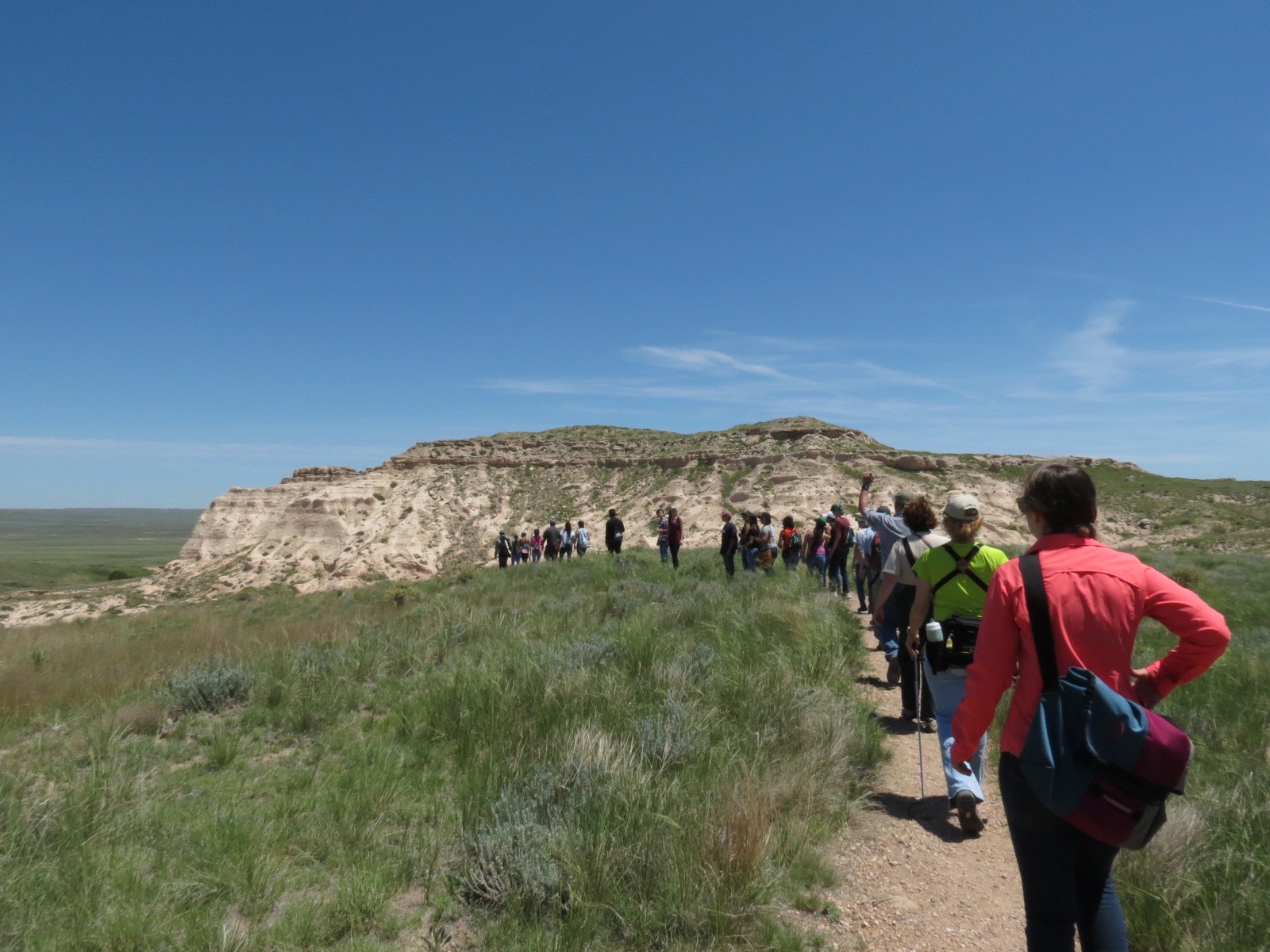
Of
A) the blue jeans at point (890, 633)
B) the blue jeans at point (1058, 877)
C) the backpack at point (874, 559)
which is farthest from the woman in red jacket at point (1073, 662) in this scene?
the backpack at point (874, 559)

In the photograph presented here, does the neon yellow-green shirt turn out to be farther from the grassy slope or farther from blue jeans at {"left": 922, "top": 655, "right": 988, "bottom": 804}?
the grassy slope

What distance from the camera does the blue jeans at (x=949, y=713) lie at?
400 cm

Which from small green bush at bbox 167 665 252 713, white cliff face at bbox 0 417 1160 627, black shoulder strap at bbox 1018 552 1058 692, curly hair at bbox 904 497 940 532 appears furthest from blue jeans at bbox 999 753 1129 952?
white cliff face at bbox 0 417 1160 627

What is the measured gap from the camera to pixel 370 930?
2.92m

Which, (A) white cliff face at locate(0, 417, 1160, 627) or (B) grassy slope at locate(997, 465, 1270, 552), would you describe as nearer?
(B) grassy slope at locate(997, 465, 1270, 552)

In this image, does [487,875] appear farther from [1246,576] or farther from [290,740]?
[1246,576]

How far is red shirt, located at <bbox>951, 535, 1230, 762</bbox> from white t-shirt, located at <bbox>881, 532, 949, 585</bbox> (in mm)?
2612

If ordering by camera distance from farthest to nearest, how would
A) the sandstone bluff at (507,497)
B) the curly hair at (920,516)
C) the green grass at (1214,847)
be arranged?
1. the sandstone bluff at (507,497)
2. the curly hair at (920,516)
3. the green grass at (1214,847)

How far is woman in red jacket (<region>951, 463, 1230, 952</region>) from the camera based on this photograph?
215cm

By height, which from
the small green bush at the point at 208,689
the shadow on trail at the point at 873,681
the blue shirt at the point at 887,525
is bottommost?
the shadow on trail at the point at 873,681

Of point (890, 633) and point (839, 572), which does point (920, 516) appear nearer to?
point (890, 633)

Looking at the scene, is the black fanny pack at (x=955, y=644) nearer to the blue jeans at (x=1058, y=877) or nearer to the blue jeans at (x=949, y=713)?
the blue jeans at (x=949, y=713)

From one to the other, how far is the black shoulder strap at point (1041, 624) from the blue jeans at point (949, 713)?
2106mm

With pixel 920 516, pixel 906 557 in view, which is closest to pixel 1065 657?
pixel 920 516
